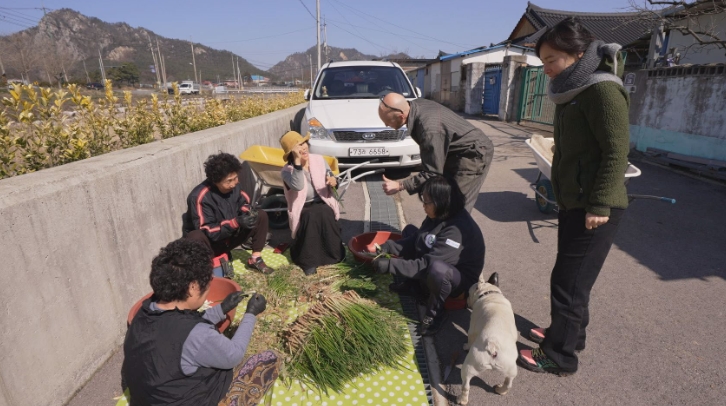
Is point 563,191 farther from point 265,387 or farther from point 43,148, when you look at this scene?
point 43,148

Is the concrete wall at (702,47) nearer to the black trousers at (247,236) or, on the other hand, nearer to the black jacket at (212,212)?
the black trousers at (247,236)

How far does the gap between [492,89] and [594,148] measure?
17.1m

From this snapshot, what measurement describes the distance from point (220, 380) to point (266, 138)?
5.24 m

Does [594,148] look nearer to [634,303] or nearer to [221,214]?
[634,303]

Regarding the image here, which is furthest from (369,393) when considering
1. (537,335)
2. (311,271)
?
(311,271)

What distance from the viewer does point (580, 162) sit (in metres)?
2.17

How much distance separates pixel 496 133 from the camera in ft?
42.4

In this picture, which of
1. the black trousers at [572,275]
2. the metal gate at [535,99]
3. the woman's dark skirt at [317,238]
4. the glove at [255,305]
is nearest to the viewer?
the black trousers at [572,275]

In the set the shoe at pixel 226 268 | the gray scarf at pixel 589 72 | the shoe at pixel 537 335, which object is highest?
the gray scarf at pixel 589 72

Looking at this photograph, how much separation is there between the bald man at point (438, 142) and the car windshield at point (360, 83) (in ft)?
14.7

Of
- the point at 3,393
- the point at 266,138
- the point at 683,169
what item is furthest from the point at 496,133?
the point at 3,393

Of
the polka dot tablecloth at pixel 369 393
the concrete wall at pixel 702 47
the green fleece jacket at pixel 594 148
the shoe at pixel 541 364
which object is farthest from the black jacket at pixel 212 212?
the concrete wall at pixel 702 47

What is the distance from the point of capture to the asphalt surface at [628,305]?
239 cm

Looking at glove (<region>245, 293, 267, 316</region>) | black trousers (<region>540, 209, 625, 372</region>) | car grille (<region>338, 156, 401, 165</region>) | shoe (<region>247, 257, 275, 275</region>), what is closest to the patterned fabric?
glove (<region>245, 293, 267, 316</region>)
